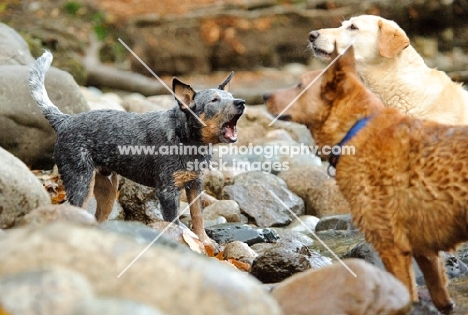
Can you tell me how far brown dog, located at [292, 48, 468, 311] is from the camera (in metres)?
5.72

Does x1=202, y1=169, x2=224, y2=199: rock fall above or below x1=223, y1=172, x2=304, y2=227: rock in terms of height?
below

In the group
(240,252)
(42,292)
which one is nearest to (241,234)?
(240,252)

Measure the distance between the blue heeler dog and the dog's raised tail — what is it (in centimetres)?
1

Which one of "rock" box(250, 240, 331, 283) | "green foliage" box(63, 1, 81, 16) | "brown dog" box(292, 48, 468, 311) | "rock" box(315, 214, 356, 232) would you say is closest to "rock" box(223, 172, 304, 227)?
"rock" box(315, 214, 356, 232)

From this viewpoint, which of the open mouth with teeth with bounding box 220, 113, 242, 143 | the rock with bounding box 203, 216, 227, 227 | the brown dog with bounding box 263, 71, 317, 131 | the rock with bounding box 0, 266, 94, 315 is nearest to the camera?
the rock with bounding box 0, 266, 94, 315

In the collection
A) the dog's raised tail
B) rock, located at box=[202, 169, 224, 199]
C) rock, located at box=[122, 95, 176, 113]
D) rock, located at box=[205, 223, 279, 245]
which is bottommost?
rock, located at box=[122, 95, 176, 113]

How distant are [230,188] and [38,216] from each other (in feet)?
15.7

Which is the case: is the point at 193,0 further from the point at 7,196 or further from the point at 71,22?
the point at 7,196

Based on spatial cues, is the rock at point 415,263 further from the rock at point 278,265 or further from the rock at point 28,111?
the rock at point 28,111

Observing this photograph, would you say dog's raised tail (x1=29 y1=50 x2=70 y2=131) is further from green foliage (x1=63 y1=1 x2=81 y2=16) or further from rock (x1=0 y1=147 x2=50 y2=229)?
green foliage (x1=63 y1=1 x2=81 y2=16)

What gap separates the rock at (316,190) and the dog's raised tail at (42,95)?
12.0 ft

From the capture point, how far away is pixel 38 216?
569 cm

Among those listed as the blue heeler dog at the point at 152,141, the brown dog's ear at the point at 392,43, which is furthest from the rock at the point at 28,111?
the brown dog's ear at the point at 392,43

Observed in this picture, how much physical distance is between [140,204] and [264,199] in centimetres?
175
